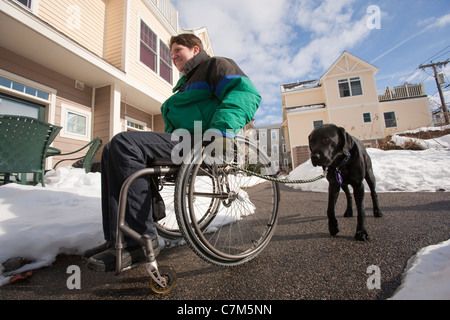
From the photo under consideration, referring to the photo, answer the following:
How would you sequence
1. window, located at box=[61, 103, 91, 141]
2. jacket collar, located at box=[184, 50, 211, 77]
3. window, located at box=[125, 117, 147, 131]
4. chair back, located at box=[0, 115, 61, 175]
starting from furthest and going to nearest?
window, located at box=[125, 117, 147, 131]
window, located at box=[61, 103, 91, 141]
chair back, located at box=[0, 115, 61, 175]
jacket collar, located at box=[184, 50, 211, 77]

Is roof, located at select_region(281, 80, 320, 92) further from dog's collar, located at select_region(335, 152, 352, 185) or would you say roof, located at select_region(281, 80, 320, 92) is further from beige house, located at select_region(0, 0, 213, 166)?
dog's collar, located at select_region(335, 152, 352, 185)

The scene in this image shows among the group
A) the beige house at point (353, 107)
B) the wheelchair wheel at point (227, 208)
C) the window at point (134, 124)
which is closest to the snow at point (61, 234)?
the wheelchair wheel at point (227, 208)

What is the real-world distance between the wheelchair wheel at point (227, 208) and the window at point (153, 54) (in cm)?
637

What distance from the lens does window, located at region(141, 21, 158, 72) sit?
22.1 ft

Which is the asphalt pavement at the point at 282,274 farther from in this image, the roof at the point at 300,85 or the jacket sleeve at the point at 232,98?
the roof at the point at 300,85

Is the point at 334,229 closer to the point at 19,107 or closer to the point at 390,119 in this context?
the point at 19,107

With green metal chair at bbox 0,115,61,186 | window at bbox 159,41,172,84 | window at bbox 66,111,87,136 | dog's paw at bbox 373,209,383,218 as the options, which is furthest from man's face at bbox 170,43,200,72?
window at bbox 159,41,172,84

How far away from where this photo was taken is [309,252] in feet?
4.90

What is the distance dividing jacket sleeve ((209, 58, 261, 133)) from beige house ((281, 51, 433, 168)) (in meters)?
14.9

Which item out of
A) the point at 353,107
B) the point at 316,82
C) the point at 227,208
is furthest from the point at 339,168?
the point at 316,82

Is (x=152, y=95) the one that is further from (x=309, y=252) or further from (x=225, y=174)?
(x=309, y=252)

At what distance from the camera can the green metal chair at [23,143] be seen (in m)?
Answer: 2.48

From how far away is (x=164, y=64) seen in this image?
7730mm

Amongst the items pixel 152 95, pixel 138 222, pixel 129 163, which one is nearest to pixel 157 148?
pixel 129 163
